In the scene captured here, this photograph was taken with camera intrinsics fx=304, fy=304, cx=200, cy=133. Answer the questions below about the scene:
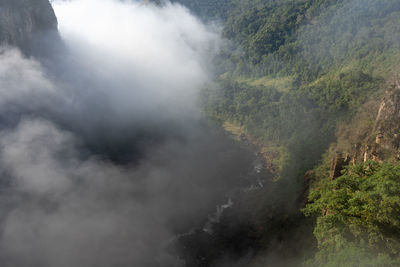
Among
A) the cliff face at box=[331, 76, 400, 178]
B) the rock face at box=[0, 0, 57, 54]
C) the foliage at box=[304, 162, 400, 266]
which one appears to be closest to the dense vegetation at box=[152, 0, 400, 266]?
the foliage at box=[304, 162, 400, 266]

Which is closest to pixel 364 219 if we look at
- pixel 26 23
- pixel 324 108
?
pixel 324 108

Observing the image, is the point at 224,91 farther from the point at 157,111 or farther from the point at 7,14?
the point at 7,14

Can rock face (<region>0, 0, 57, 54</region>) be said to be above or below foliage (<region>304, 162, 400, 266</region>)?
above

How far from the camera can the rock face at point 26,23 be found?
3858 inches

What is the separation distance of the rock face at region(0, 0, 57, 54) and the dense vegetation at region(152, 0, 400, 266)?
7537cm

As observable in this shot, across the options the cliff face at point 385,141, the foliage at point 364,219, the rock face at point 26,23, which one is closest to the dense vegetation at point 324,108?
the foliage at point 364,219

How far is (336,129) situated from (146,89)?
312 ft

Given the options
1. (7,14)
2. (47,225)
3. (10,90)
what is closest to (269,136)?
(47,225)

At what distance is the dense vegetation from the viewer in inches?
1147

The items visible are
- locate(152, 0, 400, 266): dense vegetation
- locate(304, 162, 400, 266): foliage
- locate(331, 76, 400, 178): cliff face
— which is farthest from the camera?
locate(331, 76, 400, 178): cliff face

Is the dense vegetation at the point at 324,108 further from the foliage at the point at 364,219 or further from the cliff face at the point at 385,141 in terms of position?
the cliff face at the point at 385,141

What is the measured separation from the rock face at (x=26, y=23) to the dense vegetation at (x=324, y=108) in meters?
75.4

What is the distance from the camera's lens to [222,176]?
8731 cm

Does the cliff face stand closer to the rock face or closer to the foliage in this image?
the foliage
